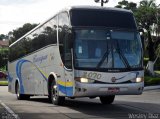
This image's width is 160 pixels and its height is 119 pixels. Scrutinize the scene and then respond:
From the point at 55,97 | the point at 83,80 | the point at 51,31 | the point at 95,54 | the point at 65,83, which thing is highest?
the point at 51,31

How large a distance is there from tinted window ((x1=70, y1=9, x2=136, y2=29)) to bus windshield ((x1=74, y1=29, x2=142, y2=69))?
0.31m

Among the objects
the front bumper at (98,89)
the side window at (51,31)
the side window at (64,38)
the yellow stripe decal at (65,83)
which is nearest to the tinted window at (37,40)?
the side window at (51,31)

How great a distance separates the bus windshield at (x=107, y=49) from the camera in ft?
46.1

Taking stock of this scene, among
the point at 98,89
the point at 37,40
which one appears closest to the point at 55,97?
the point at 98,89

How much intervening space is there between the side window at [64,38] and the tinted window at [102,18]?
15.8 inches

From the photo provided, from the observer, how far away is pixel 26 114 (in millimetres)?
13398

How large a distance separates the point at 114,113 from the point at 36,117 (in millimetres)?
2622

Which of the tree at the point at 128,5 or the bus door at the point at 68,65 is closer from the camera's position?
the bus door at the point at 68,65

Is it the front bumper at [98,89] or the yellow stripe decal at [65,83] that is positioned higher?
the yellow stripe decal at [65,83]

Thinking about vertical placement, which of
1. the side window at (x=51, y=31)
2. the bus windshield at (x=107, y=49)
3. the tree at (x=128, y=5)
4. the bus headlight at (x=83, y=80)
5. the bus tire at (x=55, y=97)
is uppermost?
the tree at (x=128, y=5)

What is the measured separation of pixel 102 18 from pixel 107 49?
1.24m

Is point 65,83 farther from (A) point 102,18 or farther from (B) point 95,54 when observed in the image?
(A) point 102,18

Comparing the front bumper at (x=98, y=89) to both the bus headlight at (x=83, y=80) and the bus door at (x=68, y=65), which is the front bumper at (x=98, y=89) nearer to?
the bus headlight at (x=83, y=80)

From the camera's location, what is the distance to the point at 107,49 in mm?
14227
